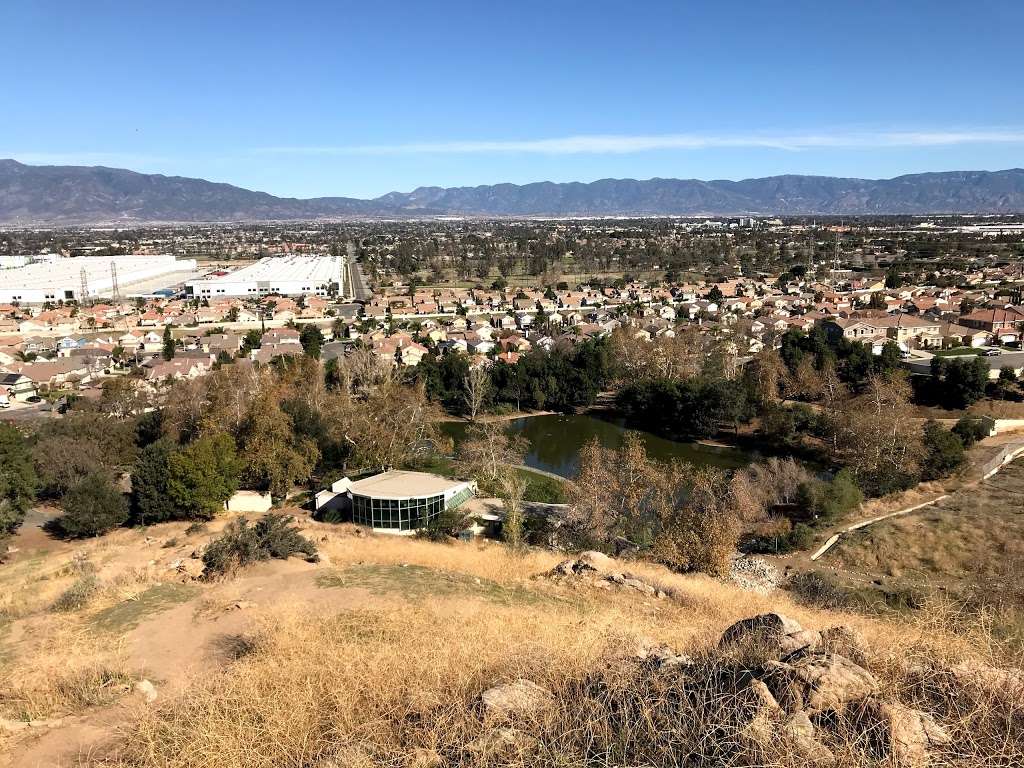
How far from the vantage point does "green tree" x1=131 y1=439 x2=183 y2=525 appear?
1617 cm

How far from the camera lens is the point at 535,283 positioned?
246ft

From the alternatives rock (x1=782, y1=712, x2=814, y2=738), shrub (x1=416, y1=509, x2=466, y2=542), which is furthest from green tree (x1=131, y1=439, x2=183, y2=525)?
rock (x1=782, y1=712, x2=814, y2=738)

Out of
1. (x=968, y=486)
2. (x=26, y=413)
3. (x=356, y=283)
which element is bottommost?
(x=26, y=413)

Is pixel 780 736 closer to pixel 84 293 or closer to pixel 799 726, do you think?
pixel 799 726

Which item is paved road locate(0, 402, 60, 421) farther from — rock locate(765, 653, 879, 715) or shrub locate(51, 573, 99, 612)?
rock locate(765, 653, 879, 715)

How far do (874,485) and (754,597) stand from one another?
35.7 feet

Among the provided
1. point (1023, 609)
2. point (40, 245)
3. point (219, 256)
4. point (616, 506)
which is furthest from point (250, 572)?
point (40, 245)

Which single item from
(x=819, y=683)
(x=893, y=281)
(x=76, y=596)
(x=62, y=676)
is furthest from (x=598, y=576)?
(x=893, y=281)

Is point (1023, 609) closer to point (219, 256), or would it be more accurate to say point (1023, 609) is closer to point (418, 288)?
point (418, 288)

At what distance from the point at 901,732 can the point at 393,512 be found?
13.5 m

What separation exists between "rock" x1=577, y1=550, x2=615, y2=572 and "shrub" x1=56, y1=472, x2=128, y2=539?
439 inches

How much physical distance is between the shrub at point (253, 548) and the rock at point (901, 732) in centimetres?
1034

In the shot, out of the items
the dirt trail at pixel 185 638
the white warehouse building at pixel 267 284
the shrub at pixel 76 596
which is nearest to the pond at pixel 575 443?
the dirt trail at pixel 185 638

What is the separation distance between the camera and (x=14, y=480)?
655 inches
